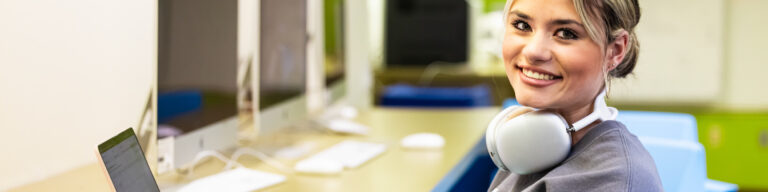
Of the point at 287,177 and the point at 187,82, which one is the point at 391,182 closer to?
the point at 287,177

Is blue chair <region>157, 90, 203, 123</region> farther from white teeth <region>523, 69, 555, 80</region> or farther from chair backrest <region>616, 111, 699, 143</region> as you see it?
chair backrest <region>616, 111, 699, 143</region>

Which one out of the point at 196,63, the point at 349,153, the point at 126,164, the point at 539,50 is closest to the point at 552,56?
the point at 539,50

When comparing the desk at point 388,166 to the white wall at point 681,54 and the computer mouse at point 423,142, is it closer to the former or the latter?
the computer mouse at point 423,142

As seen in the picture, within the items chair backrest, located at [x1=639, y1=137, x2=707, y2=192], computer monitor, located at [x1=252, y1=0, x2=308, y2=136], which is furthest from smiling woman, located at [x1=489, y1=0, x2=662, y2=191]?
computer monitor, located at [x1=252, y1=0, x2=308, y2=136]

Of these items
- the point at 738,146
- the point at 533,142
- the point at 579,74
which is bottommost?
the point at 738,146

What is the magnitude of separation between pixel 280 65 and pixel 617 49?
4.15ft

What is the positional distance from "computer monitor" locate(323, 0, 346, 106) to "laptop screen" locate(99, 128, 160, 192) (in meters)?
1.62

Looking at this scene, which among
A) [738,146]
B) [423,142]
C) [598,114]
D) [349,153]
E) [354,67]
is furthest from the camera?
[738,146]

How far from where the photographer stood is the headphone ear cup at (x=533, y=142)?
1142 mm

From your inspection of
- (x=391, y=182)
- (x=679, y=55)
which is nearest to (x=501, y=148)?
(x=391, y=182)

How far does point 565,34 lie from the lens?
114cm

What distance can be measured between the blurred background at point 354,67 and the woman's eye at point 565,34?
0.54 feet

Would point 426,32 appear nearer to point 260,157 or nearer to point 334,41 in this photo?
point 334,41

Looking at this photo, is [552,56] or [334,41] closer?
[552,56]
